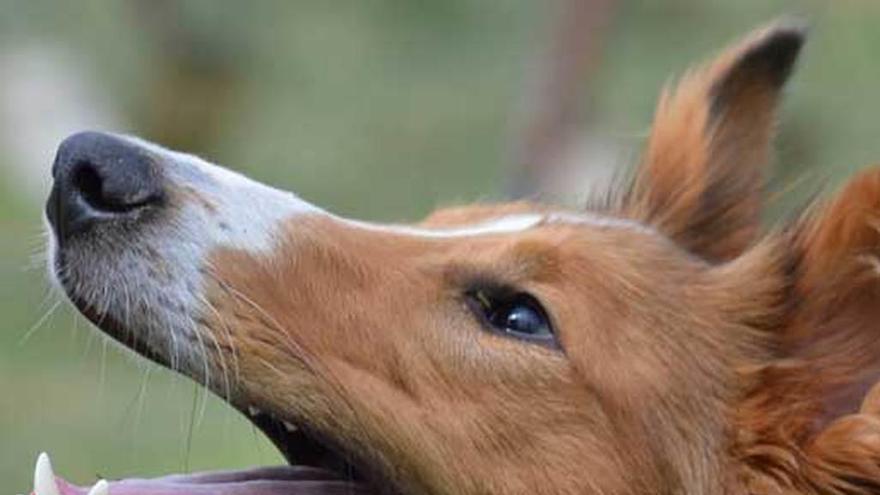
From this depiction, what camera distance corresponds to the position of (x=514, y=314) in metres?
5.45

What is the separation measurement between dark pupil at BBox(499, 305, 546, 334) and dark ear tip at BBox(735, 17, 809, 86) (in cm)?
122

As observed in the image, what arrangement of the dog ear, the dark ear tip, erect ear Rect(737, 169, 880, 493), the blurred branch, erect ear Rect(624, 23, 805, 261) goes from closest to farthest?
erect ear Rect(737, 169, 880, 493) < the dog ear < the dark ear tip < erect ear Rect(624, 23, 805, 261) < the blurred branch

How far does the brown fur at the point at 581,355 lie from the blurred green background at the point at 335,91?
21.5 feet

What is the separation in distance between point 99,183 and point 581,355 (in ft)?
3.61

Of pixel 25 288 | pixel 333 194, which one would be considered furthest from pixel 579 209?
pixel 333 194

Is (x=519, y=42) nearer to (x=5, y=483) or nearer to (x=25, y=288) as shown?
(x=25, y=288)

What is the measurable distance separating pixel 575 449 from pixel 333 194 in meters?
10.6

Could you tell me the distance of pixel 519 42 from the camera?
18.8 meters

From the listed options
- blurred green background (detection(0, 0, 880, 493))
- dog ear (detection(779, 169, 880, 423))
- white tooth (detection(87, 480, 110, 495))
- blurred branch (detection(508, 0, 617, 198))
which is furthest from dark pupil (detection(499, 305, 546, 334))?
blurred green background (detection(0, 0, 880, 493))

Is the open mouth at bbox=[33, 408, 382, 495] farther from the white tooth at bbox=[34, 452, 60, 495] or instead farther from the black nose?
the black nose

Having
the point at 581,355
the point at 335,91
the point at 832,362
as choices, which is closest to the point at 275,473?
the point at 581,355

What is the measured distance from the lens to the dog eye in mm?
5434

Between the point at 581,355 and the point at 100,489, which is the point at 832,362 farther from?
the point at 100,489

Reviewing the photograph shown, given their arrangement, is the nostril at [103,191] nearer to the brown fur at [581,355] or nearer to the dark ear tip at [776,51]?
the brown fur at [581,355]
